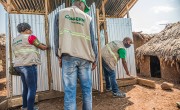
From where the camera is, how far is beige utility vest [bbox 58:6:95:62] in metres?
2.63

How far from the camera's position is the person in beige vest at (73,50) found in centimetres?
260

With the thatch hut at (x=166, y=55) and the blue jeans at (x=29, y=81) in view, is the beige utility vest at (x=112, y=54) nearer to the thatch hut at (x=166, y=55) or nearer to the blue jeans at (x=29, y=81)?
→ the blue jeans at (x=29, y=81)

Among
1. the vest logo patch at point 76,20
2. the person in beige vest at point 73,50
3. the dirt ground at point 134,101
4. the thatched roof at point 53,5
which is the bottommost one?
the dirt ground at point 134,101

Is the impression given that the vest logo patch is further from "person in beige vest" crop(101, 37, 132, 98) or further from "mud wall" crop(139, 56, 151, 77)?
"mud wall" crop(139, 56, 151, 77)

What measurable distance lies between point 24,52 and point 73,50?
1.47 metres

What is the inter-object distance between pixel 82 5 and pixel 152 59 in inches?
349

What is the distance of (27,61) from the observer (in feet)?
11.6

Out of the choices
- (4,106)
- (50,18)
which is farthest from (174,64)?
(4,106)

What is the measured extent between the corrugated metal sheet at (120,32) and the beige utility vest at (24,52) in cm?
344

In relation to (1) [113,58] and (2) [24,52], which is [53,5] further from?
(2) [24,52]

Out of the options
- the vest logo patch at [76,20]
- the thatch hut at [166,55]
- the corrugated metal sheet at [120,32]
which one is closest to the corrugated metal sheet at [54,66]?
the vest logo patch at [76,20]

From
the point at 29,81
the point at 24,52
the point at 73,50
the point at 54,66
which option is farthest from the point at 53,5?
the point at 73,50

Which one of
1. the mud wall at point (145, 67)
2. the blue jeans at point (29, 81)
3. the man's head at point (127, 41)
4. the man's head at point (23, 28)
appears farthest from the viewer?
the mud wall at point (145, 67)

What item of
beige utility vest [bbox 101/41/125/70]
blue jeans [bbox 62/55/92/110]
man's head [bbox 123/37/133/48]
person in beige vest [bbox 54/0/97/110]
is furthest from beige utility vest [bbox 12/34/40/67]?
man's head [bbox 123/37/133/48]
